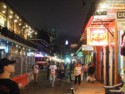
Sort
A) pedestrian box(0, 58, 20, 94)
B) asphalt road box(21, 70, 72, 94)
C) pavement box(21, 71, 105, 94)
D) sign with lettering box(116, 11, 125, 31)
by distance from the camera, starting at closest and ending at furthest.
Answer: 1. pedestrian box(0, 58, 20, 94)
2. sign with lettering box(116, 11, 125, 31)
3. pavement box(21, 71, 105, 94)
4. asphalt road box(21, 70, 72, 94)

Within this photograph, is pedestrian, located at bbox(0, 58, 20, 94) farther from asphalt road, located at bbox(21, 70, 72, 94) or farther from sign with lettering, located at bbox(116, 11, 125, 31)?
asphalt road, located at bbox(21, 70, 72, 94)

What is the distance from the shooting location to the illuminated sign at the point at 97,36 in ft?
72.7

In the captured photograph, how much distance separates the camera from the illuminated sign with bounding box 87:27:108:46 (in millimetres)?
22172

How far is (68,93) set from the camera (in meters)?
22.6

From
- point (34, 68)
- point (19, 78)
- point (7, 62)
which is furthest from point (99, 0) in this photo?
point (34, 68)

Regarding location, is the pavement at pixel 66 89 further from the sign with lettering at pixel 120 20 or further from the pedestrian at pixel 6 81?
the pedestrian at pixel 6 81

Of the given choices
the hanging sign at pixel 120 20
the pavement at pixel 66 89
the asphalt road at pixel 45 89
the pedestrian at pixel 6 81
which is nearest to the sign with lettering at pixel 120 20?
the hanging sign at pixel 120 20

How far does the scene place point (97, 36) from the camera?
73.0 feet

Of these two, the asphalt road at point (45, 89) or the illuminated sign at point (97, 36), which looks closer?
the illuminated sign at point (97, 36)

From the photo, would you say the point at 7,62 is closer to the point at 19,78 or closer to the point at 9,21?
the point at 19,78

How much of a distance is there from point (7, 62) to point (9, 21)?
149ft

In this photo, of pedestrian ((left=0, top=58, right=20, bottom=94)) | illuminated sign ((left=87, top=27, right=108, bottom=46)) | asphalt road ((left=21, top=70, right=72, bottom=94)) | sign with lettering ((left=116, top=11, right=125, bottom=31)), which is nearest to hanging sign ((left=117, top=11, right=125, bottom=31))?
sign with lettering ((left=116, top=11, right=125, bottom=31))

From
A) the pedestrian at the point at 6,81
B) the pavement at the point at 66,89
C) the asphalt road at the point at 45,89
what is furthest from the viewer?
the asphalt road at the point at 45,89

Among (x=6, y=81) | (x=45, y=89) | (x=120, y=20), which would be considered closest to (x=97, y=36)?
(x=45, y=89)
